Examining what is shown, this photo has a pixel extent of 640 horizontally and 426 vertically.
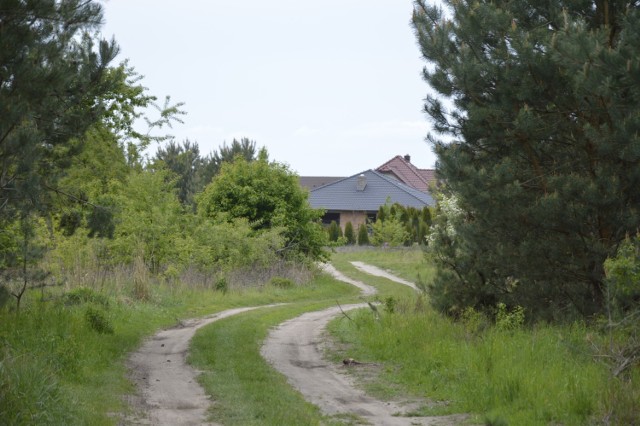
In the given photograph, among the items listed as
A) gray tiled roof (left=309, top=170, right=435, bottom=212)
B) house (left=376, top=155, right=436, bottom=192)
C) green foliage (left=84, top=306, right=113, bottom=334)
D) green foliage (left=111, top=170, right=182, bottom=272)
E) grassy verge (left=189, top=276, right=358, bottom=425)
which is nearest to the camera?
grassy verge (left=189, top=276, right=358, bottom=425)

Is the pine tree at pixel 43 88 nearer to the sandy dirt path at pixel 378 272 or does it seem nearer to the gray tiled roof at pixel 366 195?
the sandy dirt path at pixel 378 272

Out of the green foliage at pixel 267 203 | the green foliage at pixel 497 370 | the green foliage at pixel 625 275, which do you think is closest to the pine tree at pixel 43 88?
the green foliage at pixel 497 370

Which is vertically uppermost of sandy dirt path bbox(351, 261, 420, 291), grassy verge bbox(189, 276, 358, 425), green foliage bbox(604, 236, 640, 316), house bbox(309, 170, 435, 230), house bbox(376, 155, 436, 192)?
house bbox(376, 155, 436, 192)

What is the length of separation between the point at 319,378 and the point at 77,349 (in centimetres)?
382

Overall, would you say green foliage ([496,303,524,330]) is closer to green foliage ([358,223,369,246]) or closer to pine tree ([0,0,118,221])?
pine tree ([0,0,118,221])

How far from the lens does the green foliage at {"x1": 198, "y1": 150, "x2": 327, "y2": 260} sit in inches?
1393

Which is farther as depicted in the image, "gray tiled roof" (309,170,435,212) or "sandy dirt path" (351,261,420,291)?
"gray tiled roof" (309,170,435,212)

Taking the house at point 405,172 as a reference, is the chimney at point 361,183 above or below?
below

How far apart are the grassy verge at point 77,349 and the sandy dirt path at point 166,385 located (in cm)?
25

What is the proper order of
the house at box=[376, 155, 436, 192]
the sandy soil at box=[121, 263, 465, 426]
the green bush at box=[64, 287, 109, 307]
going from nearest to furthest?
the sandy soil at box=[121, 263, 465, 426] < the green bush at box=[64, 287, 109, 307] < the house at box=[376, 155, 436, 192]

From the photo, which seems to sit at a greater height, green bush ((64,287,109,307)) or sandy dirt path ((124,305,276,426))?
green bush ((64,287,109,307))

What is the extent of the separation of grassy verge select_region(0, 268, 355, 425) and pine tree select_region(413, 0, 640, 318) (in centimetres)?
639

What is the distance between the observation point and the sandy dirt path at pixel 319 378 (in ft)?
32.7

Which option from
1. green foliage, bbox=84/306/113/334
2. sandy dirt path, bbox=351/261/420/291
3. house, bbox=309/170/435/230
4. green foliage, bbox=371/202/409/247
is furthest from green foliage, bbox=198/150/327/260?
house, bbox=309/170/435/230
